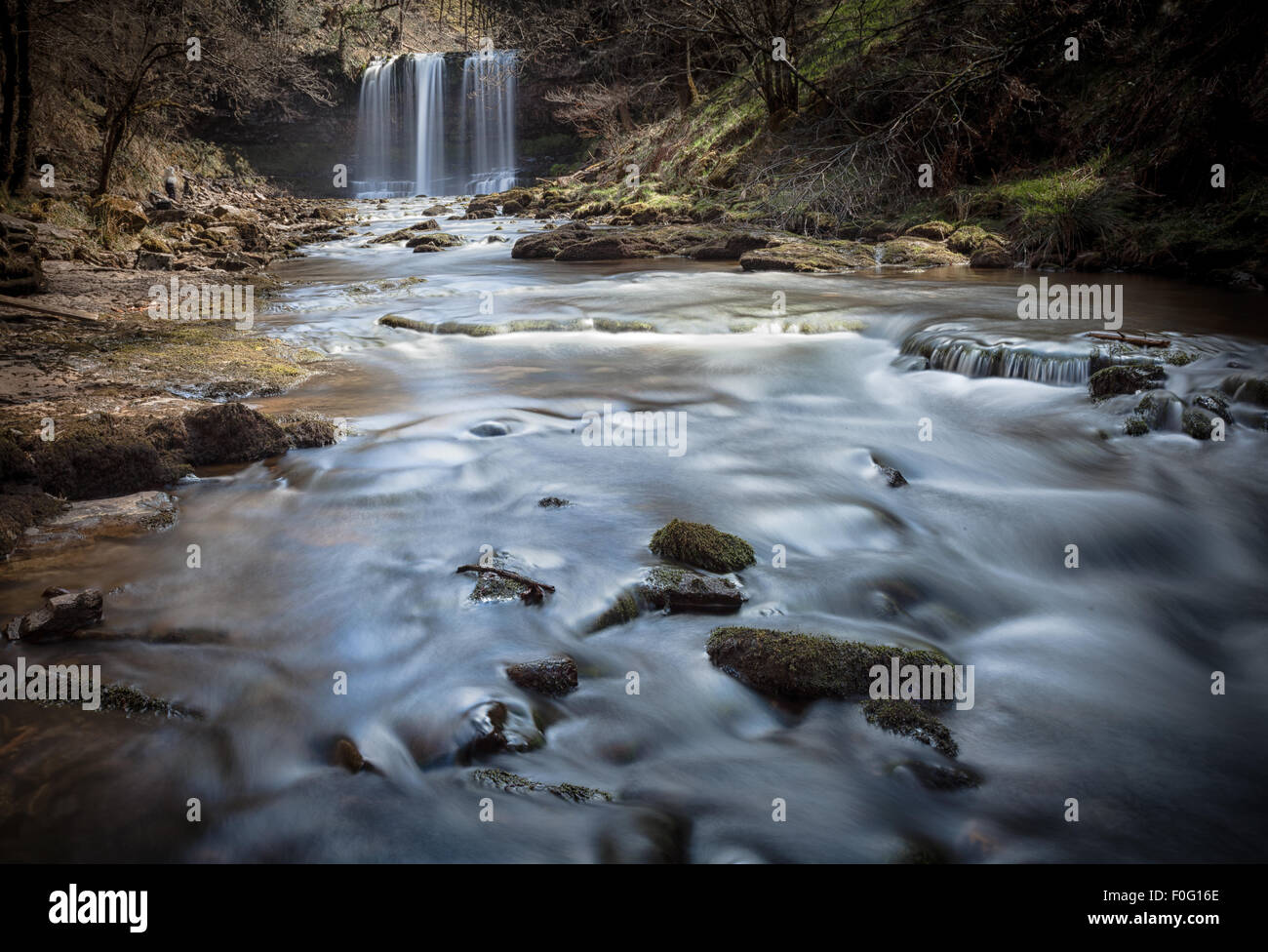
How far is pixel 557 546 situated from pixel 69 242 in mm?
13025

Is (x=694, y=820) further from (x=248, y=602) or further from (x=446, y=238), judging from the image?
(x=446, y=238)

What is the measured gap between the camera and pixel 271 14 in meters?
30.6

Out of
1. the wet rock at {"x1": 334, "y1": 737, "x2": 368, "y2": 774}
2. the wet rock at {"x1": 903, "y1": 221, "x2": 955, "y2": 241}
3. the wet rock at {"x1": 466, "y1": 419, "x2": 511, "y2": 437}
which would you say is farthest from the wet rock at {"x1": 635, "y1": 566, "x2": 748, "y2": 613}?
the wet rock at {"x1": 903, "y1": 221, "x2": 955, "y2": 241}

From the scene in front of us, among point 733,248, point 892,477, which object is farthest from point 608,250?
point 892,477

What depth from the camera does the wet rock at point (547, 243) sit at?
16.9 meters

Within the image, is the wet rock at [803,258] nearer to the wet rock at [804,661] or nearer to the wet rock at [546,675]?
the wet rock at [804,661]

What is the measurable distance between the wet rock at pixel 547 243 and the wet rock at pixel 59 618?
46.1ft

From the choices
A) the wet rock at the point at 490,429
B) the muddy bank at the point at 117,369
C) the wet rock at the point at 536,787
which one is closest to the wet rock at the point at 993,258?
the wet rock at the point at 490,429

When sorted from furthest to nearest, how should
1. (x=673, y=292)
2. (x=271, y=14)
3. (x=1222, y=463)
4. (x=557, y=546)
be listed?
(x=271, y=14) → (x=673, y=292) → (x=1222, y=463) → (x=557, y=546)

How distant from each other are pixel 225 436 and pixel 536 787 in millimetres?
3948

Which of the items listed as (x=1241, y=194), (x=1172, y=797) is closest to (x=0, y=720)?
(x=1172, y=797)

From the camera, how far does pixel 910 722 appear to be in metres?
3.27

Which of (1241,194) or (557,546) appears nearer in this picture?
(557,546)

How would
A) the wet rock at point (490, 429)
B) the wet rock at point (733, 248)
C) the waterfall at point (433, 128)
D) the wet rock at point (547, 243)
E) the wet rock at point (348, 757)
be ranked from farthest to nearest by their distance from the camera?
the waterfall at point (433, 128) → the wet rock at point (547, 243) → the wet rock at point (733, 248) → the wet rock at point (490, 429) → the wet rock at point (348, 757)
